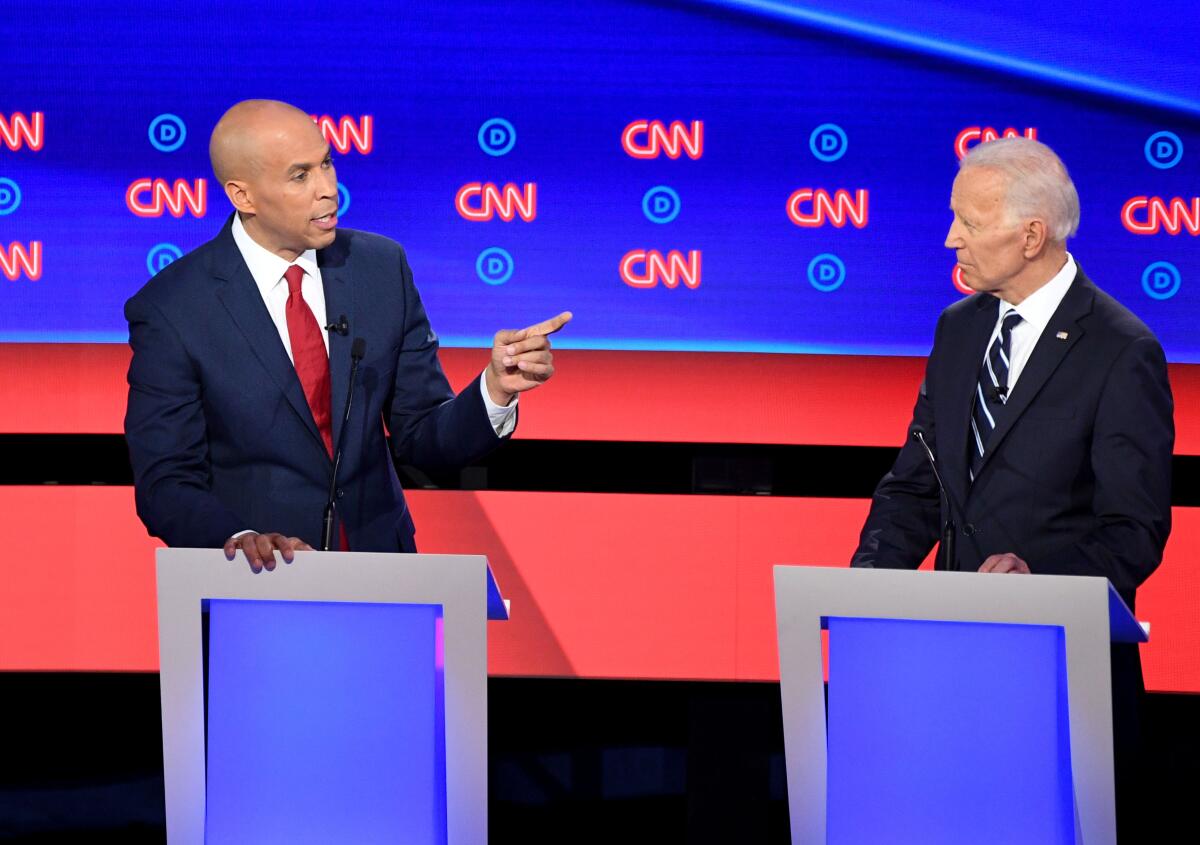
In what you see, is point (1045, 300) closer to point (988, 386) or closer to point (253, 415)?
point (988, 386)

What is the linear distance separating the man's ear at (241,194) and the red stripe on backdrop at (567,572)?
5.62ft

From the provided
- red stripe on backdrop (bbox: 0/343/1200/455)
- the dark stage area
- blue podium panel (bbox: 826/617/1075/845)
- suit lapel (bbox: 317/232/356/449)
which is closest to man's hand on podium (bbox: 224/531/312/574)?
suit lapel (bbox: 317/232/356/449)

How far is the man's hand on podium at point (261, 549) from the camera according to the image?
6.09 ft

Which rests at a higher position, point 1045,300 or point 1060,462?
point 1045,300

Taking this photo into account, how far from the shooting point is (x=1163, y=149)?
3.88 meters

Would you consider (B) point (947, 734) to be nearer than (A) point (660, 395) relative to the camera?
Yes

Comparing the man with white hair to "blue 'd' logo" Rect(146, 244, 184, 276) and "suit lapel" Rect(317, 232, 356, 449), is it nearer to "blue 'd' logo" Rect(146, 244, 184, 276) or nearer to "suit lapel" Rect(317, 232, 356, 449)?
"suit lapel" Rect(317, 232, 356, 449)

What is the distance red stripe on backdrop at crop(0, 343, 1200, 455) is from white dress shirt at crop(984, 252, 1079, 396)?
5.14 ft

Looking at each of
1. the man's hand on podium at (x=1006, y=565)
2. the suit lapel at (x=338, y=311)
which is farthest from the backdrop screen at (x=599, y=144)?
the man's hand on podium at (x=1006, y=565)

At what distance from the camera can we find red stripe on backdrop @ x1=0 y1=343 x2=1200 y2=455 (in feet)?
13.4

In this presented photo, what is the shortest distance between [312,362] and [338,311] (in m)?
0.11

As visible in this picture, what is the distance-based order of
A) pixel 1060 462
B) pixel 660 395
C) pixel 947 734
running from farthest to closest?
pixel 660 395 < pixel 1060 462 < pixel 947 734

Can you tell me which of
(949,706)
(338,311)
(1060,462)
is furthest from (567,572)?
(949,706)

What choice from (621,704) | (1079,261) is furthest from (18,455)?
(1079,261)
